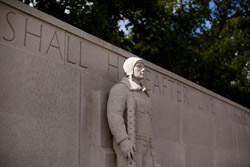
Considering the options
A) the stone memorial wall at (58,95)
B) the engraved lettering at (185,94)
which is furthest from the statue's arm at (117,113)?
the engraved lettering at (185,94)

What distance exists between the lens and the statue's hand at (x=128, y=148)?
666 cm

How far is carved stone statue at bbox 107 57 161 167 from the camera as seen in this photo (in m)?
6.75

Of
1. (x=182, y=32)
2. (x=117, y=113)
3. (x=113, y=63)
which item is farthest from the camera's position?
(x=182, y=32)

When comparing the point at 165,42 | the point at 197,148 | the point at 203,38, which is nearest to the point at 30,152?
the point at 197,148

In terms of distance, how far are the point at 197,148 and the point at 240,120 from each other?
4190 mm

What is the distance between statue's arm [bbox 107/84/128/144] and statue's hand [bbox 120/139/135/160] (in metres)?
0.07

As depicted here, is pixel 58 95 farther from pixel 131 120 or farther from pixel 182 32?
pixel 182 32

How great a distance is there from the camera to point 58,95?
21.7 feet

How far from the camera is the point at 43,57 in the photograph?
6480 mm

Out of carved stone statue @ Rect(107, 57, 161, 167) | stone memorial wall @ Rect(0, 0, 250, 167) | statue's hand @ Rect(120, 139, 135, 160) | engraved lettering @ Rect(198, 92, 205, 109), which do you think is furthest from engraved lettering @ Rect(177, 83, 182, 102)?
statue's hand @ Rect(120, 139, 135, 160)

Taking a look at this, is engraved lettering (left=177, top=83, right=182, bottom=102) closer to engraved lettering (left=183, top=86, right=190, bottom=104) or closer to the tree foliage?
engraved lettering (left=183, top=86, right=190, bottom=104)

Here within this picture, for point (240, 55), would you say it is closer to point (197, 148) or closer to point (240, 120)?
point (240, 120)

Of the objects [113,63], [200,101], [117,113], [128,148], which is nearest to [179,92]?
[200,101]

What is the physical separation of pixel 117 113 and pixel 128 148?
66 cm
